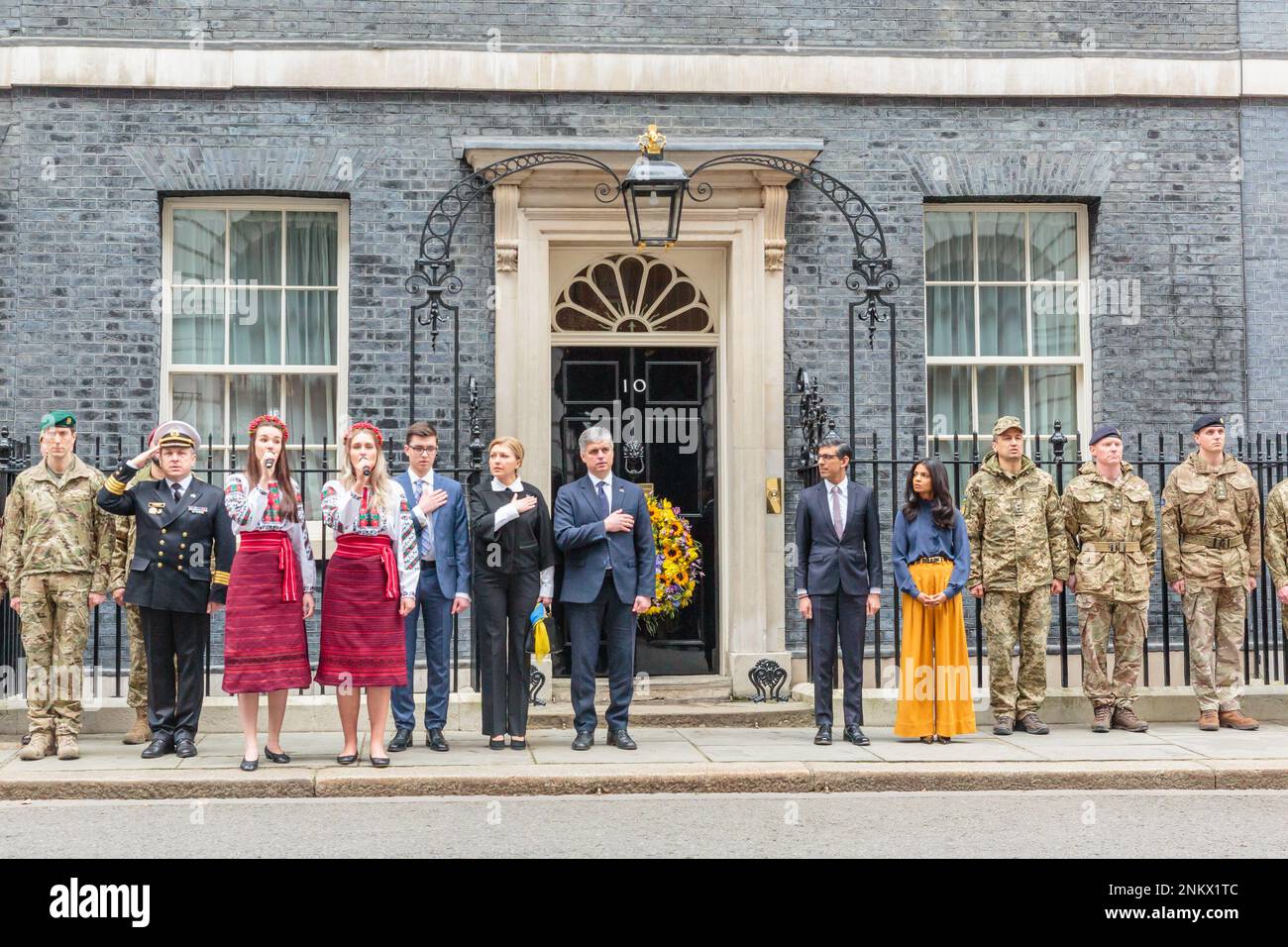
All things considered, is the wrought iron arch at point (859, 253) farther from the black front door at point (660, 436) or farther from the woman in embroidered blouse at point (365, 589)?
the woman in embroidered blouse at point (365, 589)

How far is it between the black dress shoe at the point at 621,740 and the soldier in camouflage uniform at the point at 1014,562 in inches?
98.4

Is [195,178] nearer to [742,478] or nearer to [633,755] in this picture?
[742,478]

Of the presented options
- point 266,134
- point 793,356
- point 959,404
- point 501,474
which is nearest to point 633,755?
point 501,474

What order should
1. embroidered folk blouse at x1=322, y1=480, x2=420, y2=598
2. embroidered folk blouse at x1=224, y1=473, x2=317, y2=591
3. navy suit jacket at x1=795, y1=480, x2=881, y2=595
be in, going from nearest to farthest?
1. embroidered folk blouse at x1=224, y1=473, x2=317, y2=591
2. embroidered folk blouse at x1=322, y1=480, x2=420, y2=598
3. navy suit jacket at x1=795, y1=480, x2=881, y2=595

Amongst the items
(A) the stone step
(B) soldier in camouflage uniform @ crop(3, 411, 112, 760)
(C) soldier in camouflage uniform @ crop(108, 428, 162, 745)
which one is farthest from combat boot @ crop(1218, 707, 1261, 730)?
(B) soldier in camouflage uniform @ crop(3, 411, 112, 760)

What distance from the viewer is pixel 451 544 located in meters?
9.23

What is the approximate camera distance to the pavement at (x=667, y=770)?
7949mm

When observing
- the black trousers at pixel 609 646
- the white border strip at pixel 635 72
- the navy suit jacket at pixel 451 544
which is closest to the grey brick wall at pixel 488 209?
the white border strip at pixel 635 72

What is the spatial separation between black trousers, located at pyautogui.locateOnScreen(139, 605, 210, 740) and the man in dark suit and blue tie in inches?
148

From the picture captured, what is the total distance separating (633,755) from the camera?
8773 mm

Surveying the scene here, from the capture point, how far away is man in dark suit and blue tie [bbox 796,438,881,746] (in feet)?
30.7

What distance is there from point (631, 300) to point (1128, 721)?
4.86 meters

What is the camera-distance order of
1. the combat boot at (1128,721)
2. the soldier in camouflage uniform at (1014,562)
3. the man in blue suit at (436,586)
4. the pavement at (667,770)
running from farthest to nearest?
the combat boot at (1128,721), the soldier in camouflage uniform at (1014,562), the man in blue suit at (436,586), the pavement at (667,770)

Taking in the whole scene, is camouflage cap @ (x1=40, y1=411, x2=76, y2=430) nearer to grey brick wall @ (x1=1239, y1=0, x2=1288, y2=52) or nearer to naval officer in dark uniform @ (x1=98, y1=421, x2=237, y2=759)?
naval officer in dark uniform @ (x1=98, y1=421, x2=237, y2=759)
